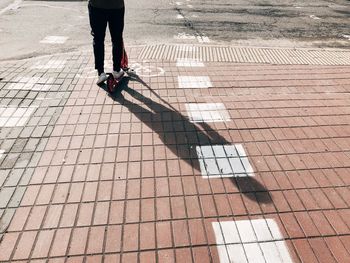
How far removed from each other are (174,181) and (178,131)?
108 cm

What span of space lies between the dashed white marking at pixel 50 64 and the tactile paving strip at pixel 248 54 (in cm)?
171

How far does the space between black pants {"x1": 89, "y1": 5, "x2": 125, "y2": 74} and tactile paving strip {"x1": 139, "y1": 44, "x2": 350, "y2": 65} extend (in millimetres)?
1566

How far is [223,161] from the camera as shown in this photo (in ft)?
12.9

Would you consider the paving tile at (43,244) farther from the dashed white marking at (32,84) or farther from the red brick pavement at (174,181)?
the dashed white marking at (32,84)

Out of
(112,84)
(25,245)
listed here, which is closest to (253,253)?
(25,245)

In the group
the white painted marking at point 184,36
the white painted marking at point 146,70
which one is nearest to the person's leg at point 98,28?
the white painted marking at point 146,70

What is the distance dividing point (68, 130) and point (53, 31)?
6020 mm

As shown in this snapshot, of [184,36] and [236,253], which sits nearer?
[236,253]

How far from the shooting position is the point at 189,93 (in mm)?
5629

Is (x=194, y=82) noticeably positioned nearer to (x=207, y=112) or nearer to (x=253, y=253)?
(x=207, y=112)

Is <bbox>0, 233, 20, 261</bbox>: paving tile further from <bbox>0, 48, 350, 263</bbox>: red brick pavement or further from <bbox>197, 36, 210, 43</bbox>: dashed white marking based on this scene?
<bbox>197, 36, 210, 43</bbox>: dashed white marking

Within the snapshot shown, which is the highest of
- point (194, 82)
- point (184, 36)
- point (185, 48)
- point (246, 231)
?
point (246, 231)

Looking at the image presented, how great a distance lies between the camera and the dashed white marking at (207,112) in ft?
15.9

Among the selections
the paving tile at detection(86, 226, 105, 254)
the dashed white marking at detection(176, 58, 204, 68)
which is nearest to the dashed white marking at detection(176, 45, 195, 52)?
the dashed white marking at detection(176, 58, 204, 68)
